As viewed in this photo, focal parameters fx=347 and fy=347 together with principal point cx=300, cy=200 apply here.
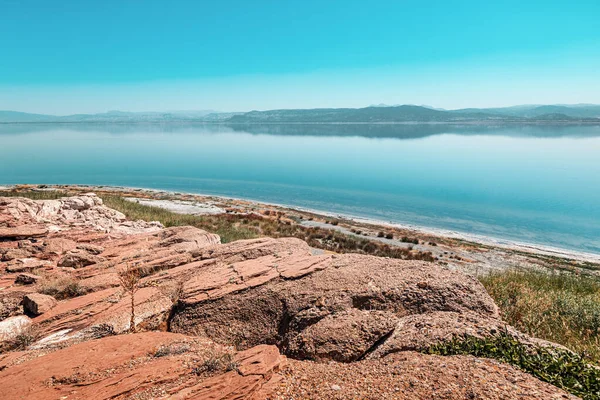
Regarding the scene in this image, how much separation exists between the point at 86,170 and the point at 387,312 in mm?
92654

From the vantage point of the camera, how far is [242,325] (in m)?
7.41

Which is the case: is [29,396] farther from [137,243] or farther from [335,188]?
[335,188]

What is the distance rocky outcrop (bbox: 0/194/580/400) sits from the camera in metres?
4.91

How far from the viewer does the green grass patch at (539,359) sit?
465cm

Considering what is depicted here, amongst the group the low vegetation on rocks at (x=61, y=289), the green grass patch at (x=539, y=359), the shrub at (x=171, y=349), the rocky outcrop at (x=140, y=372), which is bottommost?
the low vegetation on rocks at (x=61, y=289)

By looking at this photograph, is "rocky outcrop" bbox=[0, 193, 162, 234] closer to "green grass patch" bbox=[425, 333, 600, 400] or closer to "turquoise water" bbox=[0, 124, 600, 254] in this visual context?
"green grass patch" bbox=[425, 333, 600, 400]

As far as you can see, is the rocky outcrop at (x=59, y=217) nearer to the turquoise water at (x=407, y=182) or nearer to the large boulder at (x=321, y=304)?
the large boulder at (x=321, y=304)

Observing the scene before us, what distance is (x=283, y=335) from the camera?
7121 millimetres

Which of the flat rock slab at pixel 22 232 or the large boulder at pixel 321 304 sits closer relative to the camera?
the large boulder at pixel 321 304

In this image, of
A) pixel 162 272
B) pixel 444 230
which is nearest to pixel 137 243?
pixel 162 272

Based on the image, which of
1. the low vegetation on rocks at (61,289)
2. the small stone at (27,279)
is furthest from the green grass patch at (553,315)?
the small stone at (27,279)

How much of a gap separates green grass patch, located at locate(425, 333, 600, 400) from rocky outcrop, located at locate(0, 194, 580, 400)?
0.76 feet

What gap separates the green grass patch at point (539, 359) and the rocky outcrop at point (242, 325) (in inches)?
9.2

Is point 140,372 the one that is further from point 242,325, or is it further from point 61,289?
point 61,289
